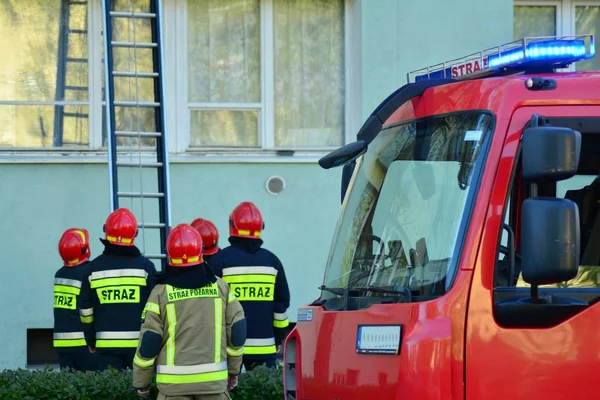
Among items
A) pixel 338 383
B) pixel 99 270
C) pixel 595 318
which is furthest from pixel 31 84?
pixel 595 318

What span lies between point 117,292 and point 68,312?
0.86 metres

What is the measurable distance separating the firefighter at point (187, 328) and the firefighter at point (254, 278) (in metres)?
1.44

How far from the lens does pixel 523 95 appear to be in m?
4.53

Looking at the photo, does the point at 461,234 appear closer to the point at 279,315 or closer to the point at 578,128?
the point at 578,128

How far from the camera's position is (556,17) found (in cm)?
1209

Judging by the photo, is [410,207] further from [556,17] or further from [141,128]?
[556,17]

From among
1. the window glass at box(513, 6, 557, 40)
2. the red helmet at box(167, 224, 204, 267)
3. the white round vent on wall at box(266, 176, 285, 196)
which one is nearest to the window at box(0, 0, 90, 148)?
the white round vent on wall at box(266, 176, 285, 196)

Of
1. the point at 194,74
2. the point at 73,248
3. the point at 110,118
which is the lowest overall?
the point at 73,248

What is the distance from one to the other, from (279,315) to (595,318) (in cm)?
464

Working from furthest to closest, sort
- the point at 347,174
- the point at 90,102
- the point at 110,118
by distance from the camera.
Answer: the point at 90,102 → the point at 110,118 → the point at 347,174

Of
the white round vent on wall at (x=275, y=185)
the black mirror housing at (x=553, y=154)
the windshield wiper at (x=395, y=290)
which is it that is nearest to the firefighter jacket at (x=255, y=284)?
the white round vent on wall at (x=275, y=185)

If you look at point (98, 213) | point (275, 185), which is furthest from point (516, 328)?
point (98, 213)

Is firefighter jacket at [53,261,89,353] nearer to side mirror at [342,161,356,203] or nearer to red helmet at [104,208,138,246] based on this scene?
red helmet at [104,208,138,246]

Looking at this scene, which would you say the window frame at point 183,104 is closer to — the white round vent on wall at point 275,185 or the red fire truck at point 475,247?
the white round vent on wall at point 275,185
